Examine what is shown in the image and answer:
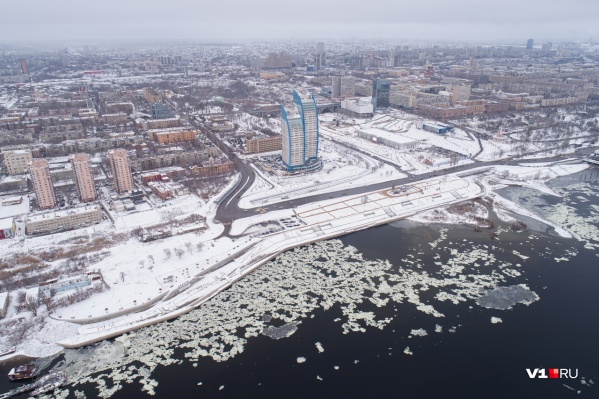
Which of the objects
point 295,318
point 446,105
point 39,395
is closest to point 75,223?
point 39,395

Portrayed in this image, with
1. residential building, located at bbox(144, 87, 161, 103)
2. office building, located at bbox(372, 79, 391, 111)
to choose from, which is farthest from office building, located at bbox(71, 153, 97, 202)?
office building, located at bbox(372, 79, 391, 111)

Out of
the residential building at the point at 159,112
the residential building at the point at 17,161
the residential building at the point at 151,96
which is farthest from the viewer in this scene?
the residential building at the point at 151,96

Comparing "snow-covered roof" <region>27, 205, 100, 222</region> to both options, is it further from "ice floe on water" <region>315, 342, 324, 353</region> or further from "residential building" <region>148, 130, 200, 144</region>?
"residential building" <region>148, 130, 200, 144</region>

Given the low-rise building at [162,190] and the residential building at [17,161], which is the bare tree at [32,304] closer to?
the low-rise building at [162,190]

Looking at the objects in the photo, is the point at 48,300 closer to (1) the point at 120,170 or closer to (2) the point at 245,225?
(2) the point at 245,225

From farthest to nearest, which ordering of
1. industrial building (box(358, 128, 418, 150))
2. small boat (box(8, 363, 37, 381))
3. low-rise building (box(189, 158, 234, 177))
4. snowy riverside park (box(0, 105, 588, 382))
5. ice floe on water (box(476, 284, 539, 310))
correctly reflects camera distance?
1. industrial building (box(358, 128, 418, 150))
2. low-rise building (box(189, 158, 234, 177))
3. ice floe on water (box(476, 284, 539, 310))
4. snowy riverside park (box(0, 105, 588, 382))
5. small boat (box(8, 363, 37, 381))

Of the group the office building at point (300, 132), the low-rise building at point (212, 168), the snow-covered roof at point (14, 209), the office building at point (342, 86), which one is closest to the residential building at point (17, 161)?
the snow-covered roof at point (14, 209)

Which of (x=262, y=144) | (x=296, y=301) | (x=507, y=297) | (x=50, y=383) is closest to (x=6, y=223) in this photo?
(x=50, y=383)
